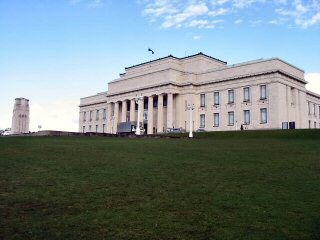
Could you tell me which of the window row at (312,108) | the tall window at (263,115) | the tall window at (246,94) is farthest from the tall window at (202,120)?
the window row at (312,108)

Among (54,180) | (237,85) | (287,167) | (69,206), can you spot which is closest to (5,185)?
(54,180)

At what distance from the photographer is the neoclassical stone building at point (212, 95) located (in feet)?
218

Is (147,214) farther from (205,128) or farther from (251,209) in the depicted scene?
(205,128)

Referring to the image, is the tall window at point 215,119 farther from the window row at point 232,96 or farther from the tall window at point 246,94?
the tall window at point 246,94

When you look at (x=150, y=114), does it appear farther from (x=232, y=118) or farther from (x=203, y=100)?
(x=232, y=118)

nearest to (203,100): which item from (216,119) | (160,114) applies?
(216,119)

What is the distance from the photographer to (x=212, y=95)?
7469 cm

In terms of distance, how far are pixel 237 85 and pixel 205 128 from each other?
453 inches

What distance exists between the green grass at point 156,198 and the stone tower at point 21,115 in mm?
109957

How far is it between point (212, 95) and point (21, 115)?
247ft

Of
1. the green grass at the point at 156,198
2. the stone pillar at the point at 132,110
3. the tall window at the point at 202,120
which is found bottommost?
the green grass at the point at 156,198

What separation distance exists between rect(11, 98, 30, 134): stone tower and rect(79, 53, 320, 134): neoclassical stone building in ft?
139

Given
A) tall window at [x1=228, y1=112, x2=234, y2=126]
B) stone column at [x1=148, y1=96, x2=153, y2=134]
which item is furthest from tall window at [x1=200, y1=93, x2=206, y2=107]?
stone column at [x1=148, y1=96, x2=153, y2=134]

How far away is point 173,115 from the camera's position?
258 ft
